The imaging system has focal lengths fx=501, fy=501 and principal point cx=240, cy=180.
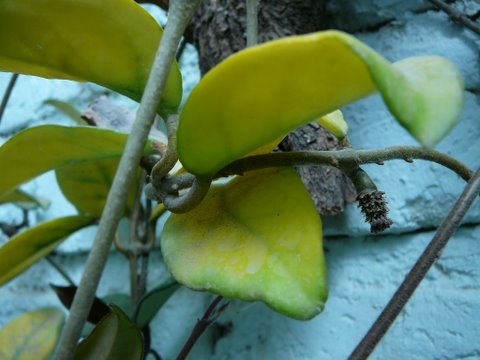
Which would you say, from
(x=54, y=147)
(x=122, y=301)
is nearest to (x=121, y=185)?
(x=54, y=147)

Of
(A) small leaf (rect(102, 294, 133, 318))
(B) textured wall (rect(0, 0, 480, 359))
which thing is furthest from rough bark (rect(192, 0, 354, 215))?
(A) small leaf (rect(102, 294, 133, 318))

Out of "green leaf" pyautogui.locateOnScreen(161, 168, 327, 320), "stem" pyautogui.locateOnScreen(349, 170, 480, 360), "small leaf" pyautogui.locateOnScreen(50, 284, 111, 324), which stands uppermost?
"green leaf" pyautogui.locateOnScreen(161, 168, 327, 320)

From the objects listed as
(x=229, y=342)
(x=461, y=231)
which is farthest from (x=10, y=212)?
(x=461, y=231)

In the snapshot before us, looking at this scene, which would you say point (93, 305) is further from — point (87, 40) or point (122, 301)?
point (87, 40)

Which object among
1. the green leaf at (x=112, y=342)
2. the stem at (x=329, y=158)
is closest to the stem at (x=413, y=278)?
the stem at (x=329, y=158)

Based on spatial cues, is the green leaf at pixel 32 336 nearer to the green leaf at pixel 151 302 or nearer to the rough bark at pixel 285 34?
the green leaf at pixel 151 302

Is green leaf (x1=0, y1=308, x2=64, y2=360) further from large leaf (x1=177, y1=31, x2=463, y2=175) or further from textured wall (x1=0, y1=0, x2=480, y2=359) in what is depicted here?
large leaf (x1=177, y1=31, x2=463, y2=175)
